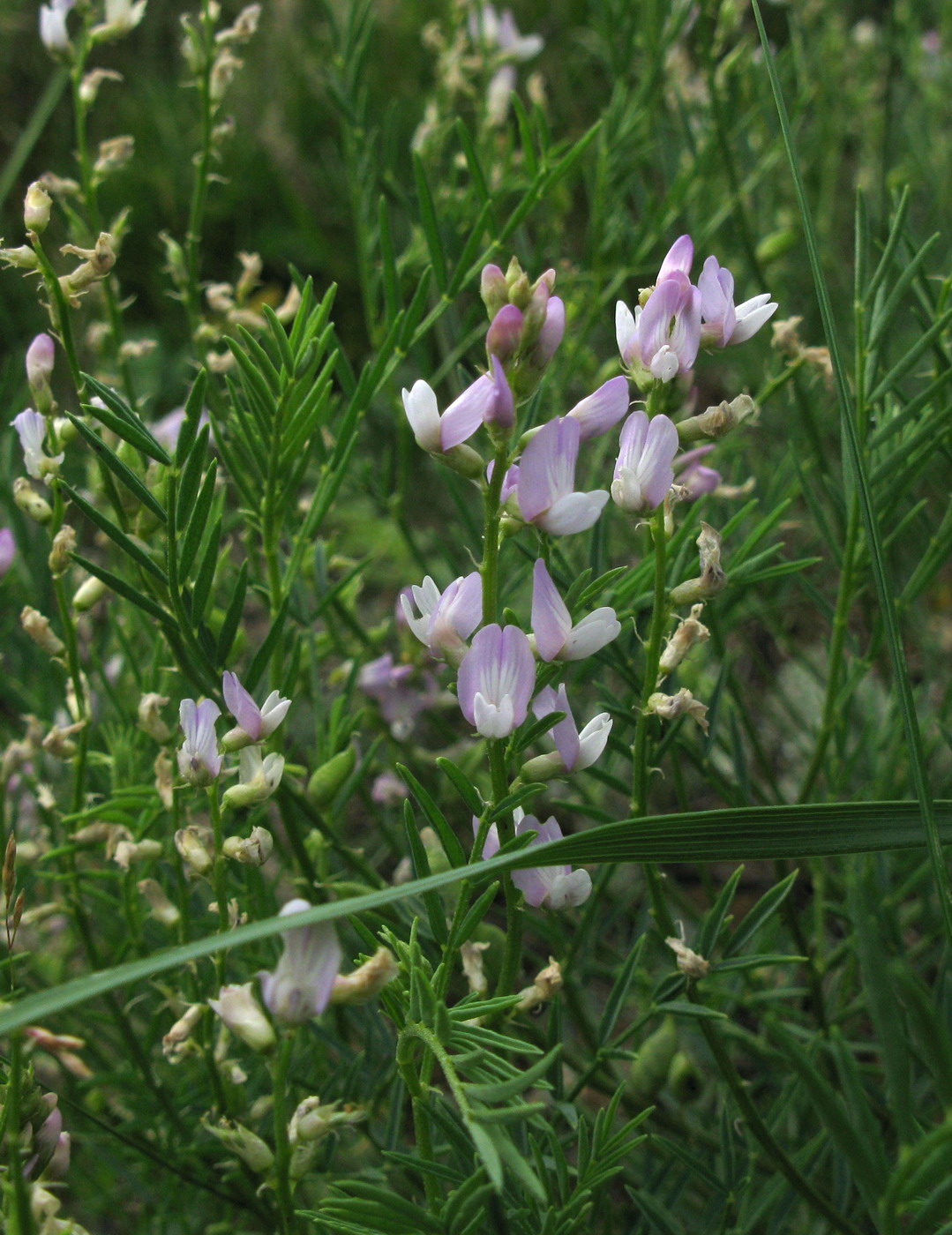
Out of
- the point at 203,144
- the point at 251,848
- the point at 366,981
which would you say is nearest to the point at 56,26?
the point at 203,144

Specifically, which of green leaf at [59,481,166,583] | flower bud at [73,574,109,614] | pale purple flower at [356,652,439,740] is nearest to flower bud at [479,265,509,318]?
green leaf at [59,481,166,583]

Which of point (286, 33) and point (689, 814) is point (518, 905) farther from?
point (286, 33)

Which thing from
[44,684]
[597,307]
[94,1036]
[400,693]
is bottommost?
[94,1036]

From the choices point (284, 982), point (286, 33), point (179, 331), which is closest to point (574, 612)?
point (284, 982)

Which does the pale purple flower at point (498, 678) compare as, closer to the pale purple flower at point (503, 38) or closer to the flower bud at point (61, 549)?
the flower bud at point (61, 549)

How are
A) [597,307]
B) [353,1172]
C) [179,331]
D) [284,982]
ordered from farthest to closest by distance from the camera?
[179,331]
[597,307]
[353,1172]
[284,982]

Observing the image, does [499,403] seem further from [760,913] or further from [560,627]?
[760,913]

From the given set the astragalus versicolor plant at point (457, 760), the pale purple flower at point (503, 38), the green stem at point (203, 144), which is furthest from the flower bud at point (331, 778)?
the pale purple flower at point (503, 38)
